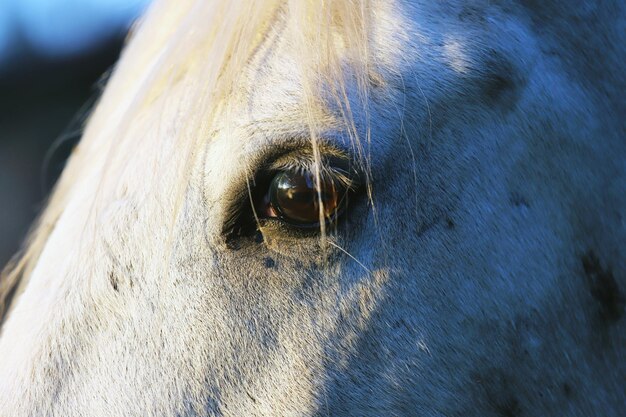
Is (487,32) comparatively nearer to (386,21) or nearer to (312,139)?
(386,21)

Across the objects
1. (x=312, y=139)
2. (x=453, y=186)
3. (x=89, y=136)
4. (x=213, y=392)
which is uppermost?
(x=312, y=139)

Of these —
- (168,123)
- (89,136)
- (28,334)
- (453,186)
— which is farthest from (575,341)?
(89,136)

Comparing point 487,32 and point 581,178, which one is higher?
point 487,32

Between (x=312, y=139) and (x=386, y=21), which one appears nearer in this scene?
(x=312, y=139)

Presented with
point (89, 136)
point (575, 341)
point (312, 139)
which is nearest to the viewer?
point (312, 139)

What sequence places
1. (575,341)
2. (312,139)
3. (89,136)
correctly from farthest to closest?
(89,136) → (575,341) → (312,139)
